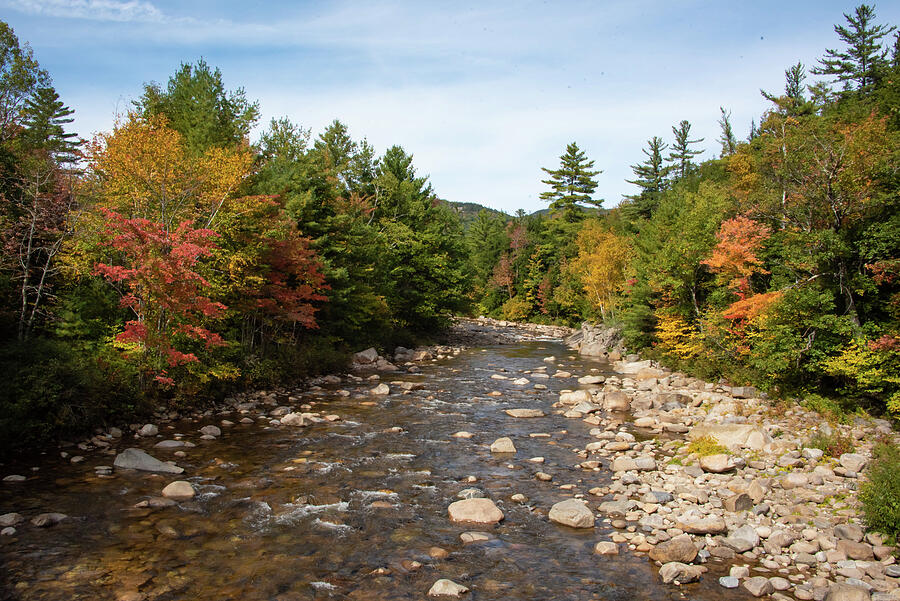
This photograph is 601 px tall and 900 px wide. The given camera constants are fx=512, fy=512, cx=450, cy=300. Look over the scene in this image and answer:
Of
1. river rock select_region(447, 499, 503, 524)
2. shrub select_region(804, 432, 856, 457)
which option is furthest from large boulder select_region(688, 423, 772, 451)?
river rock select_region(447, 499, 503, 524)

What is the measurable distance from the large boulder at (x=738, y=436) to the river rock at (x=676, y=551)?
558 centimetres

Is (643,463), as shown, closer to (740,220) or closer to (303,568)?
(303,568)

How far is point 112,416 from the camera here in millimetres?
13547

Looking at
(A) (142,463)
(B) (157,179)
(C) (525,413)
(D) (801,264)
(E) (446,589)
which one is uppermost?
(B) (157,179)

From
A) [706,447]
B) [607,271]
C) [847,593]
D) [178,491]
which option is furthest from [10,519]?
[607,271]

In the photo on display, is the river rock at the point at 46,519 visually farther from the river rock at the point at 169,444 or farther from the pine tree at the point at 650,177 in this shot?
the pine tree at the point at 650,177

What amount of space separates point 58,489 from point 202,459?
2.79 metres

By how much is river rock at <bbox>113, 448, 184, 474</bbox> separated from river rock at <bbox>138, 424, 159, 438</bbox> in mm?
2142

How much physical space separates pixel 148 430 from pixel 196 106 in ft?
74.6

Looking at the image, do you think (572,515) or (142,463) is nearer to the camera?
(572,515)

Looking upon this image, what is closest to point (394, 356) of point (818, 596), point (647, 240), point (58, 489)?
point (647, 240)

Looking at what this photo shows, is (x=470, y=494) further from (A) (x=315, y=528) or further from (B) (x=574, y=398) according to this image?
(B) (x=574, y=398)

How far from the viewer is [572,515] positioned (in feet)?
29.8

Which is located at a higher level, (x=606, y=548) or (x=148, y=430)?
(x=148, y=430)
